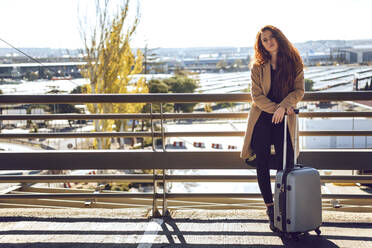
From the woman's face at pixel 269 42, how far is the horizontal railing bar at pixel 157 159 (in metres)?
1.15

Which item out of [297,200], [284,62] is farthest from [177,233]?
[284,62]

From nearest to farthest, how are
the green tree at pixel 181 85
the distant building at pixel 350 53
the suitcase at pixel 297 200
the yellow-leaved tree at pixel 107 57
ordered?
the suitcase at pixel 297 200 < the yellow-leaved tree at pixel 107 57 < the distant building at pixel 350 53 < the green tree at pixel 181 85

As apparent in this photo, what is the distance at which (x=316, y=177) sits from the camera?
3.55 metres

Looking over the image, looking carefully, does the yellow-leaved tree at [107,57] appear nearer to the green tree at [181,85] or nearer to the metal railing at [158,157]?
the metal railing at [158,157]

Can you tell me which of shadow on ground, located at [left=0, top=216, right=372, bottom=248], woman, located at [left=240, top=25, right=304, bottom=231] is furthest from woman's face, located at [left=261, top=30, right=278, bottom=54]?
shadow on ground, located at [left=0, top=216, right=372, bottom=248]

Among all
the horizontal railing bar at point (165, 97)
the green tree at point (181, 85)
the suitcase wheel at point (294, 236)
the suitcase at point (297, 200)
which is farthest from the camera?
the green tree at point (181, 85)

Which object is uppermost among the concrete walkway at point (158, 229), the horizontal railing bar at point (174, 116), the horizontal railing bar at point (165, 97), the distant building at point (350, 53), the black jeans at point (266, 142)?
the distant building at point (350, 53)

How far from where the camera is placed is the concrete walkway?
144 inches

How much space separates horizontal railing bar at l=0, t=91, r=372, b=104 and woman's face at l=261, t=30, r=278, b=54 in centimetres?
65

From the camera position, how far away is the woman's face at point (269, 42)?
12.1 feet

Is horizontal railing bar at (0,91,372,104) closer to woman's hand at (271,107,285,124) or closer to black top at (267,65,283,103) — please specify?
black top at (267,65,283,103)

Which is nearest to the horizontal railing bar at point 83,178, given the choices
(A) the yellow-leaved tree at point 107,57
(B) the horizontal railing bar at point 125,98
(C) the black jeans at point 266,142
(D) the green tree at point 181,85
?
(B) the horizontal railing bar at point 125,98

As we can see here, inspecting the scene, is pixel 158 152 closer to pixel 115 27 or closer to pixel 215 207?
pixel 215 207

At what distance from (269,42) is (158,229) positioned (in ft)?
6.61
